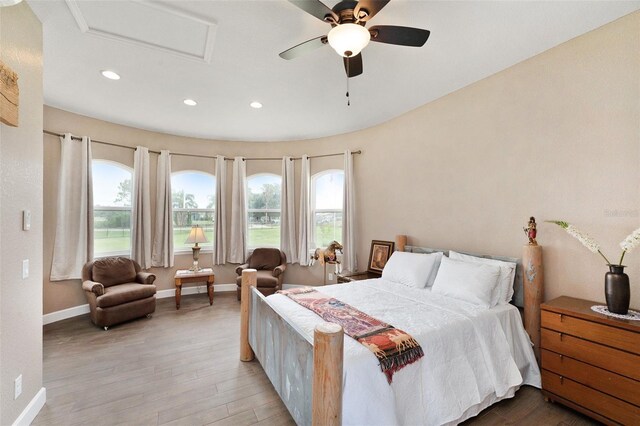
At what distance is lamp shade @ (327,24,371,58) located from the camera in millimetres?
1657

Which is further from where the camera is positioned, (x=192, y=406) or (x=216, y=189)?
(x=216, y=189)

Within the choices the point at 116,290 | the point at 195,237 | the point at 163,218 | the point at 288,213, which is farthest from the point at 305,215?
the point at 116,290

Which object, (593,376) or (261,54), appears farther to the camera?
(261,54)

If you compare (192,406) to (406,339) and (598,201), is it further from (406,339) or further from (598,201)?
(598,201)

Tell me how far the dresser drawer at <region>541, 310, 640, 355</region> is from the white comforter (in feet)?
0.99

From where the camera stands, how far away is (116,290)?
366cm

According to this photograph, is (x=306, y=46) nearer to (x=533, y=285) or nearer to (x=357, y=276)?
(x=533, y=285)

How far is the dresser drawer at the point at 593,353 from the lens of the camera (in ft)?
5.80

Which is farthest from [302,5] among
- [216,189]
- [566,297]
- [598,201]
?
[216,189]

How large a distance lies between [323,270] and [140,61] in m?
3.98

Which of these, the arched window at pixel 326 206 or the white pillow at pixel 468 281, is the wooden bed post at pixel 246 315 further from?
the arched window at pixel 326 206

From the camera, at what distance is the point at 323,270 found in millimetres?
5148

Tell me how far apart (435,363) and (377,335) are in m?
0.44

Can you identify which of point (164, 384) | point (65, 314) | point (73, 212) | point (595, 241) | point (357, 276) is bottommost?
point (164, 384)
